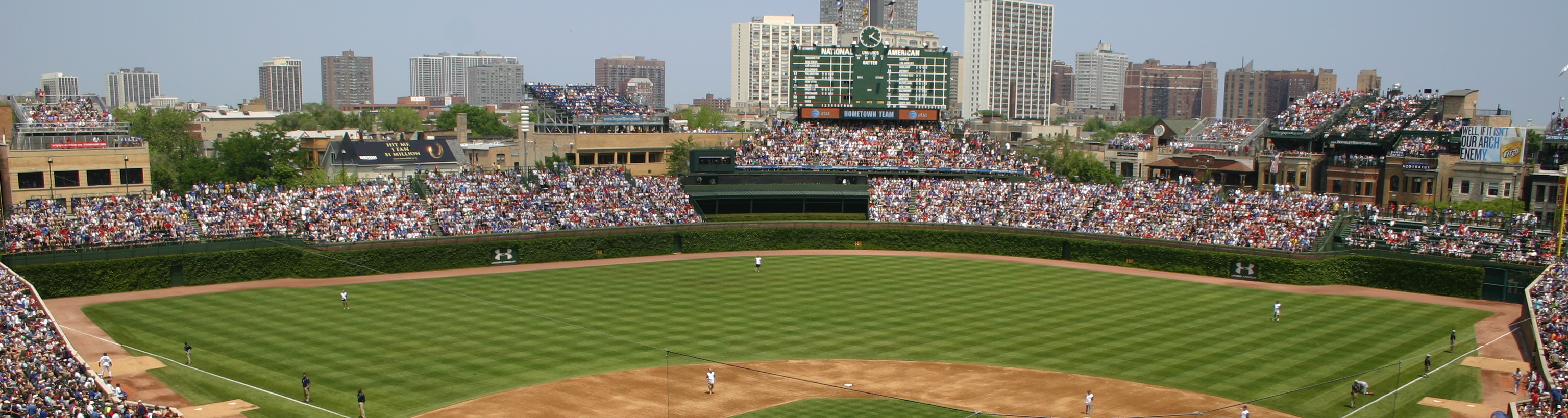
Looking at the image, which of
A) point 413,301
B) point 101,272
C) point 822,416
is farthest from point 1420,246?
point 101,272

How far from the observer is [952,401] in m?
31.9

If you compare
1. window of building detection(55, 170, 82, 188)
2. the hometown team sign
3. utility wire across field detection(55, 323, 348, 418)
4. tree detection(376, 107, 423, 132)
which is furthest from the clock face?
tree detection(376, 107, 423, 132)

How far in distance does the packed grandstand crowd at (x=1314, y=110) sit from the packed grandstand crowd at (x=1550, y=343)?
31.8 m

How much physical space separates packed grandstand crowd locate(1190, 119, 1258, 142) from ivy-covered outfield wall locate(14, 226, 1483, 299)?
1187 inches

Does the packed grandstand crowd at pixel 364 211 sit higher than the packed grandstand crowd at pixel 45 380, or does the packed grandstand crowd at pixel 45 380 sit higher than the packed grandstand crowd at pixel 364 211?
the packed grandstand crowd at pixel 364 211

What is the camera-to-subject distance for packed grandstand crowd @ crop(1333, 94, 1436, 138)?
232 feet

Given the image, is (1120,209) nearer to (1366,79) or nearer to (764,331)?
(764,331)

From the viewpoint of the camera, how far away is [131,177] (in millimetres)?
62344

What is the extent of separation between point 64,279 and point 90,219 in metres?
5.05

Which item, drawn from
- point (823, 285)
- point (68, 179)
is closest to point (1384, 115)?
point (823, 285)

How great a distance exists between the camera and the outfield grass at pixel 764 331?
110 feet

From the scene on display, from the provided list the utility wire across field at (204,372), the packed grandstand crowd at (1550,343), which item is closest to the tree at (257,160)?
the utility wire across field at (204,372)

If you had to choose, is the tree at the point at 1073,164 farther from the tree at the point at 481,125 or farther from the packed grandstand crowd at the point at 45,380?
the tree at the point at 481,125

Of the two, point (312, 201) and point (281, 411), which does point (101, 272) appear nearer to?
point (312, 201)
